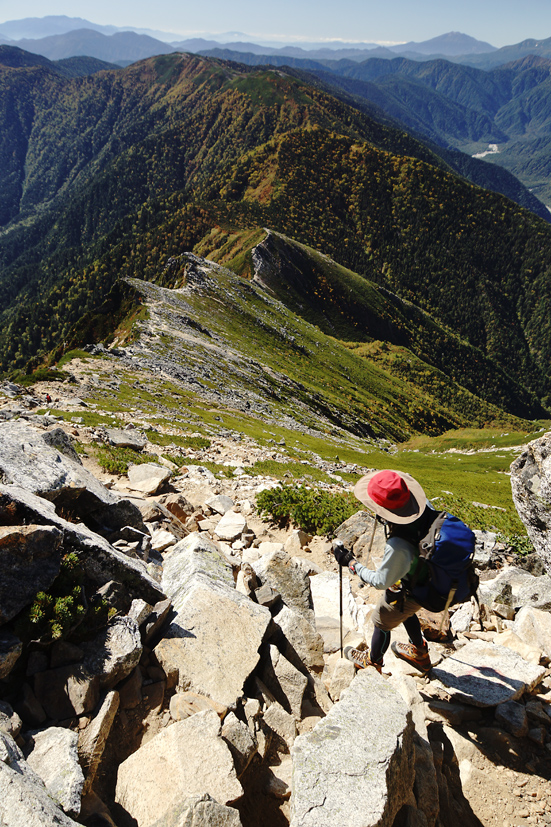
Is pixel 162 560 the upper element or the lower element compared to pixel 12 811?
lower

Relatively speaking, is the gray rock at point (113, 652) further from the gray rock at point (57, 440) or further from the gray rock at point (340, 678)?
the gray rock at point (57, 440)

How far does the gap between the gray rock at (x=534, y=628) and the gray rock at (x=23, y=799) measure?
8.79 metres

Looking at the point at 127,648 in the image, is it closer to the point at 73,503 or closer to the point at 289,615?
the point at 289,615

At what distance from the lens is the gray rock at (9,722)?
4.63 meters

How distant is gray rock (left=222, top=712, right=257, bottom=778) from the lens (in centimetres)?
531

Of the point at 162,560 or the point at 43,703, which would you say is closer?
the point at 43,703

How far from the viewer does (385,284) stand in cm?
19900

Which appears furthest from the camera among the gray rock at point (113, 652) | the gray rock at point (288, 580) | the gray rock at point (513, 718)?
the gray rock at point (288, 580)

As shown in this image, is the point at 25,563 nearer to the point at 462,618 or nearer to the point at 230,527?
the point at 230,527

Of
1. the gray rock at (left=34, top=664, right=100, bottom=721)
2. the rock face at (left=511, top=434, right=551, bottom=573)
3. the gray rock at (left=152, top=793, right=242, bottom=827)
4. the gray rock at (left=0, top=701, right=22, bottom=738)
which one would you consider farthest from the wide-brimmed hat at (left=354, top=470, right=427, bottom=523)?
the gray rock at (left=0, top=701, right=22, bottom=738)

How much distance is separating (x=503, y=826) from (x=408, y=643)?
277 cm

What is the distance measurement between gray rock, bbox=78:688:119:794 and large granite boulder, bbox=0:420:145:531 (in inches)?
156

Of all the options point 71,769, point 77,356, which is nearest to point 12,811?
point 71,769

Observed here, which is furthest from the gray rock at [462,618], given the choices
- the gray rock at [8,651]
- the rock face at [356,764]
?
the gray rock at [8,651]
